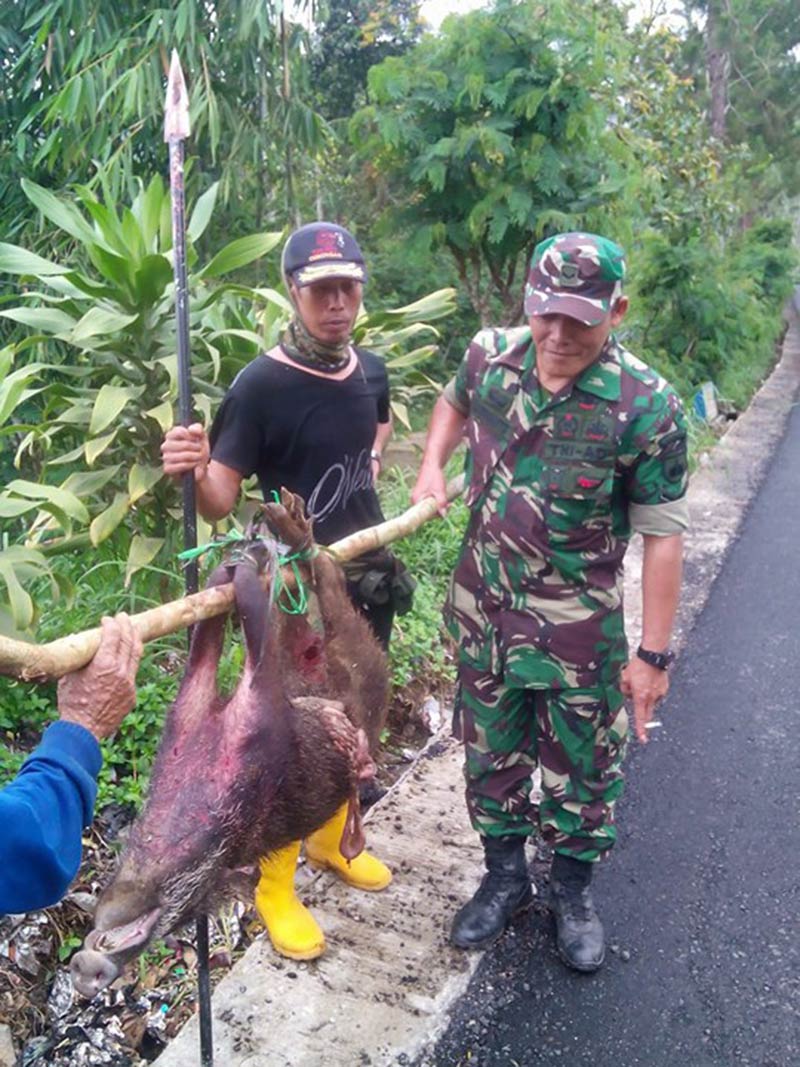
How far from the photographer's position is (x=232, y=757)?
1.87m

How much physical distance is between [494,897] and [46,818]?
174 centimetres

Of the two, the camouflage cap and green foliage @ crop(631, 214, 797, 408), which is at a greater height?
the camouflage cap

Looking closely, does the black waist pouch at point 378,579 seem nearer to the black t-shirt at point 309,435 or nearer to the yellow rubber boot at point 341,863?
the black t-shirt at point 309,435

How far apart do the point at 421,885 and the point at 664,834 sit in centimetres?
99

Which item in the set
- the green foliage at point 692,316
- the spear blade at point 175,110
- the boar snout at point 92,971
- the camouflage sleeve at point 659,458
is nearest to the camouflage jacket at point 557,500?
the camouflage sleeve at point 659,458

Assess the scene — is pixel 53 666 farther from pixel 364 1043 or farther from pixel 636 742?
pixel 636 742

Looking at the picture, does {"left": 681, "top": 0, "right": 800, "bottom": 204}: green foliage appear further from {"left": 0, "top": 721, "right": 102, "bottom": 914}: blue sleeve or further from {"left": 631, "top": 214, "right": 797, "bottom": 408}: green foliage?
{"left": 0, "top": 721, "right": 102, "bottom": 914}: blue sleeve

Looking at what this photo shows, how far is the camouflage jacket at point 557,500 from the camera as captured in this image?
7.91 ft

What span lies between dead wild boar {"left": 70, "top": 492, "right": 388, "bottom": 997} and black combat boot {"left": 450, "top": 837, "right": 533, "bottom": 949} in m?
0.84

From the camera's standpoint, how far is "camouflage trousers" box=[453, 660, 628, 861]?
2.68 m

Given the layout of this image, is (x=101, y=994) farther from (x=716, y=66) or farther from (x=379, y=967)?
(x=716, y=66)

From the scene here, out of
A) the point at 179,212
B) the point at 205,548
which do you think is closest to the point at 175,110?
the point at 179,212

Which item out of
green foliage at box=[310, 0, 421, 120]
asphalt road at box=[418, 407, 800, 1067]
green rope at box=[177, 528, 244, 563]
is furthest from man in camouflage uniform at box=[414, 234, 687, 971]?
green foliage at box=[310, 0, 421, 120]

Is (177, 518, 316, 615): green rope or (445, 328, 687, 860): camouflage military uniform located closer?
(177, 518, 316, 615): green rope
